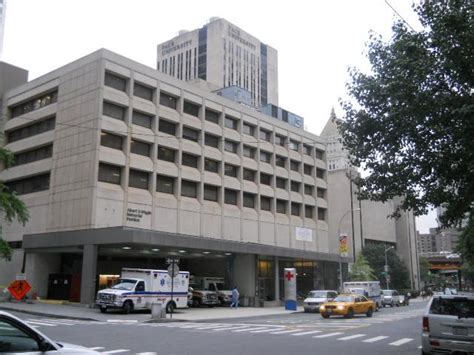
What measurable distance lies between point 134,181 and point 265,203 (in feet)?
60.0

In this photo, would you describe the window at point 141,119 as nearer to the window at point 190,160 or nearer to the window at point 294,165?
the window at point 190,160

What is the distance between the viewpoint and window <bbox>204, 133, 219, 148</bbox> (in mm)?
51000

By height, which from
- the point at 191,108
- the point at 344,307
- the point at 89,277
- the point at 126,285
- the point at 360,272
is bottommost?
the point at 344,307

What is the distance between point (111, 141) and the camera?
42.1 m

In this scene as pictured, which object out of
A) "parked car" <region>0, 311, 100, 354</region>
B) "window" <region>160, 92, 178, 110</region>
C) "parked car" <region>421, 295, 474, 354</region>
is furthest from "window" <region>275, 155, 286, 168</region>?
"parked car" <region>0, 311, 100, 354</region>

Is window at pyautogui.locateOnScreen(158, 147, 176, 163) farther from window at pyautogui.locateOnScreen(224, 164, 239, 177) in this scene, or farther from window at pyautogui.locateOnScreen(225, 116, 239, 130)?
window at pyautogui.locateOnScreen(225, 116, 239, 130)

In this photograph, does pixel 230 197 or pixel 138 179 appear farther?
pixel 230 197

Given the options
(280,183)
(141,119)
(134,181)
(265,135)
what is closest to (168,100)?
(141,119)

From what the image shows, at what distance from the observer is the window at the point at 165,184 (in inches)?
1799

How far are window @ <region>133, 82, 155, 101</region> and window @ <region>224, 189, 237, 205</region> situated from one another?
1265 cm

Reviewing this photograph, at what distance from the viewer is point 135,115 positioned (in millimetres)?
44562

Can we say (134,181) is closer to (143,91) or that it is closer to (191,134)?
(143,91)

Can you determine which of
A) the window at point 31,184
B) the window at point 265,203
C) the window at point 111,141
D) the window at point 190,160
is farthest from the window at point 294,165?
the window at point 31,184

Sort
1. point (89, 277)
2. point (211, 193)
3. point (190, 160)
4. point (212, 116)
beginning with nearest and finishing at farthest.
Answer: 1. point (89, 277)
2. point (190, 160)
3. point (211, 193)
4. point (212, 116)
